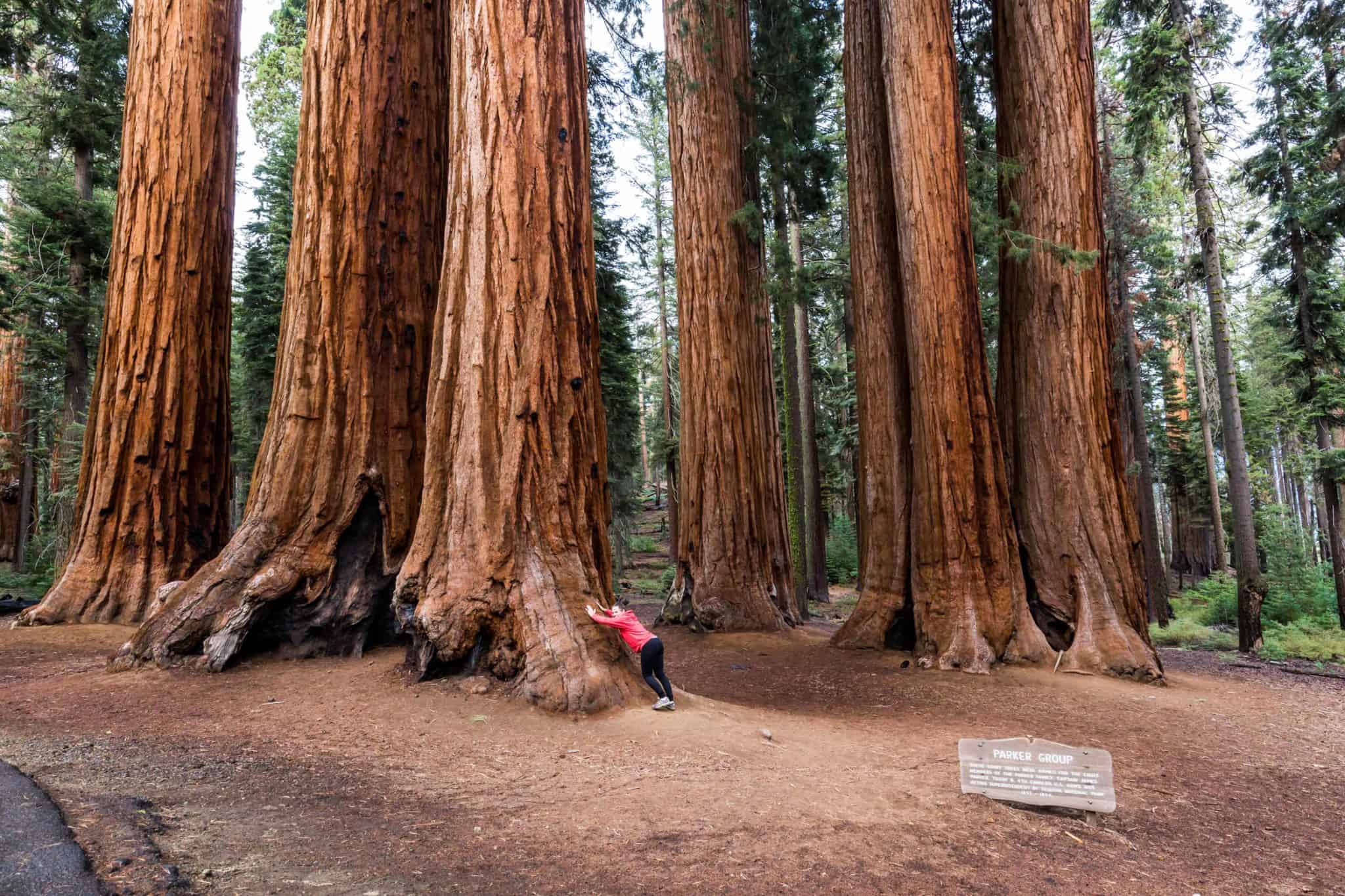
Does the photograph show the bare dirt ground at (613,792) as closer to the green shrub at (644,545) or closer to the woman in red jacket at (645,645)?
the woman in red jacket at (645,645)

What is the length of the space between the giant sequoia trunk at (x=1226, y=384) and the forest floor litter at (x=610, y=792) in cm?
571

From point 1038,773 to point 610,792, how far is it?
2045 mm

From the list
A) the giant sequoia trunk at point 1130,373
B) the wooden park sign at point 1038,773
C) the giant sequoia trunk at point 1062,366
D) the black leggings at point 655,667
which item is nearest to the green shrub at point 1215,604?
the giant sequoia trunk at point 1130,373

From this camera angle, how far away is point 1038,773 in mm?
3521

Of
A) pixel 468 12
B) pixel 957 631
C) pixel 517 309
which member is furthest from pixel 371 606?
pixel 957 631

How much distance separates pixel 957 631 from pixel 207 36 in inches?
426

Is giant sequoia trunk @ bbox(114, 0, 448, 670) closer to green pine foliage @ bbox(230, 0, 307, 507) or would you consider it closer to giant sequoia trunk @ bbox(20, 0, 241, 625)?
giant sequoia trunk @ bbox(20, 0, 241, 625)

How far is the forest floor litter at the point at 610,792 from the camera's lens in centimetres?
270

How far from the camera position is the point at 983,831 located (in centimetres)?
330

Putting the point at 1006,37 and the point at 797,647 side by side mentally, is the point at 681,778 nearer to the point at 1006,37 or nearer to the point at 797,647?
the point at 797,647

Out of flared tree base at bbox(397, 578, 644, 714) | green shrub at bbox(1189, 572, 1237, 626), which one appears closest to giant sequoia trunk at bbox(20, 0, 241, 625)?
flared tree base at bbox(397, 578, 644, 714)

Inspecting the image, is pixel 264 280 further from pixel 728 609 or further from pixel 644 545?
pixel 644 545

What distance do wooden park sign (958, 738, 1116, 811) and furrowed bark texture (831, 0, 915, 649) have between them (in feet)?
16.2

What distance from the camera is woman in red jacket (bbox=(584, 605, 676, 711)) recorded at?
4.72m
